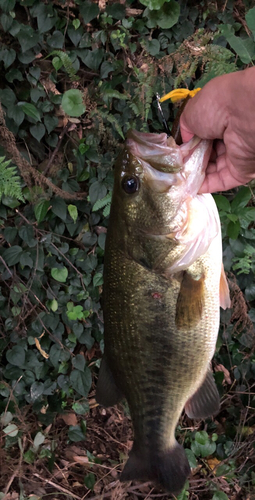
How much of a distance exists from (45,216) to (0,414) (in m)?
1.46

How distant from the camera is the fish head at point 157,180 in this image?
Result: 1186 millimetres

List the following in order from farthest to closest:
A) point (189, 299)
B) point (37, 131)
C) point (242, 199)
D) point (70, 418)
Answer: point (70, 418) < point (37, 131) < point (242, 199) < point (189, 299)

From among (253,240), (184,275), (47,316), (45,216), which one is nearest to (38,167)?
(45,216)

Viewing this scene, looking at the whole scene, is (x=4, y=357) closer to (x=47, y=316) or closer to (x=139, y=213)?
(x=47, y=316)

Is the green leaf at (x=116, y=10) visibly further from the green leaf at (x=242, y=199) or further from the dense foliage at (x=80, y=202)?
the green leaf at (x=242, y=199)

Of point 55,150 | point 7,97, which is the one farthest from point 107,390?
point 7,97

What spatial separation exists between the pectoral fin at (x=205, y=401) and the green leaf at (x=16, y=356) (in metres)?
1.30

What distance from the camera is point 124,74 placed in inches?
80.9

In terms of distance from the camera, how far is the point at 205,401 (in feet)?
4.71

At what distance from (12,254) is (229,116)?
5.19 feet

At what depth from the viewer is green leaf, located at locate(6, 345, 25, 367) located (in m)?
2.27

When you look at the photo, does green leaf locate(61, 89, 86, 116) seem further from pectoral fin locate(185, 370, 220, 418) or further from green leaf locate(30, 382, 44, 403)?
green leaf locate(30, 382, 44, 403)

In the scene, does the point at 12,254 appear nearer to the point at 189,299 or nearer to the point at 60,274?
the point at 60,274

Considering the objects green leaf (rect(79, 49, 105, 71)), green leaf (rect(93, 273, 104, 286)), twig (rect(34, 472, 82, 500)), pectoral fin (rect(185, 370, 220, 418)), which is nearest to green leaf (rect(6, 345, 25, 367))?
green leaf (rect(93, 273, 104, 286))
